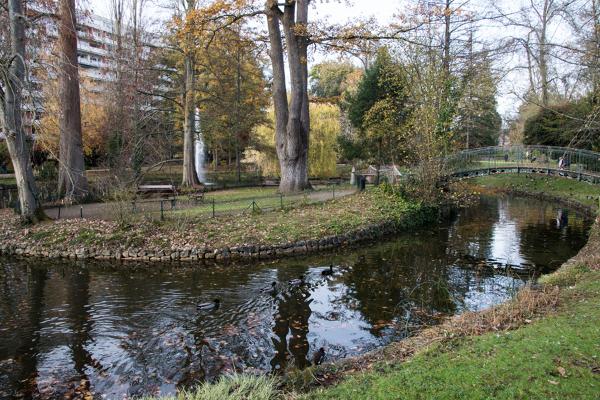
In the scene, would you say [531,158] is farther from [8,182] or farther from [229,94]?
[8,182]

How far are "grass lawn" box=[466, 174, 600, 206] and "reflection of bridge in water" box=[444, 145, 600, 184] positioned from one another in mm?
1597

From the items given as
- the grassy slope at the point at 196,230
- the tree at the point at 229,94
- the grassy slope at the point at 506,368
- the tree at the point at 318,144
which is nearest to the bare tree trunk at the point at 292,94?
the tree at the point at 229,94

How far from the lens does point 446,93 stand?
67.1 feet

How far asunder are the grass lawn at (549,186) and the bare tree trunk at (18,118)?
82.9 feet

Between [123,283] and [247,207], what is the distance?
7.10 metres

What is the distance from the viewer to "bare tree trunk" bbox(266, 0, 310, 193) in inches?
861

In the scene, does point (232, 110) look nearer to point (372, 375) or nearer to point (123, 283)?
point (123, 283)

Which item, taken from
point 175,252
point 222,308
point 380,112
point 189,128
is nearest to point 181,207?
point 175,252

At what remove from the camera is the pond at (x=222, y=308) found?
24.1 feet

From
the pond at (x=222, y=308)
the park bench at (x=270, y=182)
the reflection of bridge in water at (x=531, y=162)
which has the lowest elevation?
the pond at (x=222, y=308)

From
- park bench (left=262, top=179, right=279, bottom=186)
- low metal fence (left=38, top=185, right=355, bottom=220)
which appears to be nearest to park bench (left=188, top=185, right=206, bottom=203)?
low metal fence (left=38, top=185, right=355, bottom=220)

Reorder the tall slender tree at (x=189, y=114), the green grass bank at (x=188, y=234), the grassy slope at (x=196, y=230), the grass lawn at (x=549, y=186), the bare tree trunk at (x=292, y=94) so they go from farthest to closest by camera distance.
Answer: the tall slender tree at (x=189, y=114), the grass lawn at (x=549, y=186), the bare tree trunk at (x=292, y=94), the grassy slope at (x=196, y=230), the green grass bank at (x=188, y=234)

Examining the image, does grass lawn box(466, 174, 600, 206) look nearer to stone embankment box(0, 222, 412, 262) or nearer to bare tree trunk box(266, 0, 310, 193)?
bare tree trunk box(266, 0, 310, 193)

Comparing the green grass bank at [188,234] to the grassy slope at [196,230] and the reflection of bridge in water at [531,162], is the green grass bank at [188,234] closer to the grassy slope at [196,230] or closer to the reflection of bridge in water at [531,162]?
the grassy slope at [196,230]
